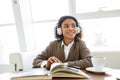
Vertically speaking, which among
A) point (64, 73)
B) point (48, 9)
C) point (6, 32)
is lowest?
point (64, 73)

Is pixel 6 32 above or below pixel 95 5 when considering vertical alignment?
below

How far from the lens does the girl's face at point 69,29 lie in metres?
1.64

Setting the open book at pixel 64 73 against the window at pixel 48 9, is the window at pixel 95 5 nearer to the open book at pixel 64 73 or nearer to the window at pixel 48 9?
the window at pixel 48 9

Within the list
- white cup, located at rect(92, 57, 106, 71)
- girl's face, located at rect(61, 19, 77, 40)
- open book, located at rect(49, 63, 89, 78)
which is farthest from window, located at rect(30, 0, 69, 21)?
open book, located at rect(49, 63, 89, 78)

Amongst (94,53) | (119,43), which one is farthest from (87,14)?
(94,53)

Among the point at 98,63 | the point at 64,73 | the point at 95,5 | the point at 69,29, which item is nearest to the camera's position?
the point at 64,73

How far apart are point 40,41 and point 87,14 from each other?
93 centimetres

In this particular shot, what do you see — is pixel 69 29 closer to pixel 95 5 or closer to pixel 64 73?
pixel 64 73

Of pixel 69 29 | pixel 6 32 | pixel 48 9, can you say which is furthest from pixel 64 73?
pixel 6 32

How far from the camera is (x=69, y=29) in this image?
1.63 meters

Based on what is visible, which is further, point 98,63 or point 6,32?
point 6,32

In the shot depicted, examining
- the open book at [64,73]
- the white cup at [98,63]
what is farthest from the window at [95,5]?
the open book at [64,73]

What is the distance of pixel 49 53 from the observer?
1.72 m

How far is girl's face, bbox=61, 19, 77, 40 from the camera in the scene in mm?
1639
